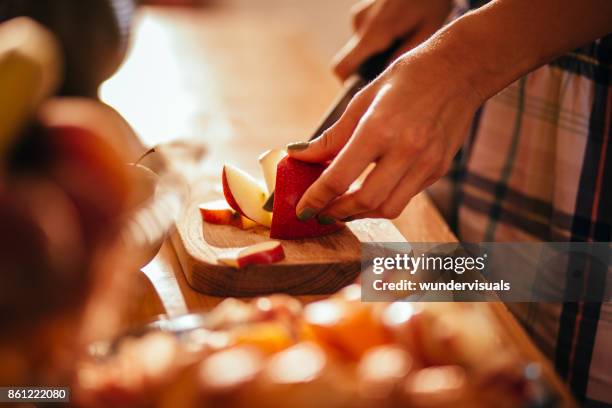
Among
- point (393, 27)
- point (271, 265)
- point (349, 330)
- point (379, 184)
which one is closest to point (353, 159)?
point (379, 184)

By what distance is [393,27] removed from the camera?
1.36m

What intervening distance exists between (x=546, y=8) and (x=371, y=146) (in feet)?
0.88

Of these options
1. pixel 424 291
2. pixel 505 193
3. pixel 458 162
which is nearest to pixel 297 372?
pixel 424 291

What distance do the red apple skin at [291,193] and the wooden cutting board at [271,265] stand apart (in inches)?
0.7

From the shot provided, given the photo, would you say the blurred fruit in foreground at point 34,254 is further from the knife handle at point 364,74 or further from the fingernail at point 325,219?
the knife handle at point 364,74

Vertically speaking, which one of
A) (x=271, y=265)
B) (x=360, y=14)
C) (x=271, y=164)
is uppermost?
(x=360, y=14)

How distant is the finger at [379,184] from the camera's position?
0.88m

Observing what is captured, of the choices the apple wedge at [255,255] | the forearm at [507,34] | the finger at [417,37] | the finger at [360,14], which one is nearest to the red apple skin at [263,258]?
the apple wedge at [255,255]

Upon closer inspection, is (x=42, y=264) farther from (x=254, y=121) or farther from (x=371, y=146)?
(x=254, y=121)

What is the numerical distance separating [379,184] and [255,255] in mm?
165

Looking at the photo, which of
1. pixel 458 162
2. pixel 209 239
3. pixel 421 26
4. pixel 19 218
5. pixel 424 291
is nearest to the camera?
pixel 19 218

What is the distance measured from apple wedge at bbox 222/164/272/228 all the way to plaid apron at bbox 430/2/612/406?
1.65ft

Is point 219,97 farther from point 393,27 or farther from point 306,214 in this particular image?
point 306,214

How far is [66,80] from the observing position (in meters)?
1.24
